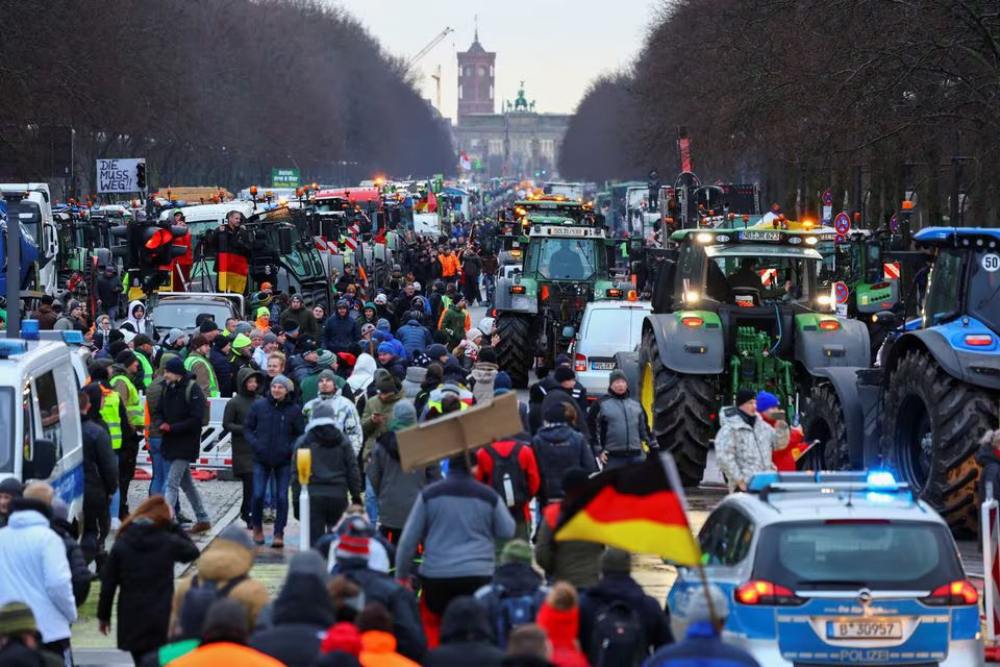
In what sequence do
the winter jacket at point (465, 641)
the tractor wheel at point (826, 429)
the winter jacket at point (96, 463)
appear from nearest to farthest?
the winter jacket at point (465, 641) → the winter jacket at point (96, 463) → the tractor wheel at point (826, 429)

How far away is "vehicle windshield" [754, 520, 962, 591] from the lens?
10.6 metres

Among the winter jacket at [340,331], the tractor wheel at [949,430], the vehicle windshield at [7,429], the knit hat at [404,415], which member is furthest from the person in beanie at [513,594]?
the winter jacket at [340,331]

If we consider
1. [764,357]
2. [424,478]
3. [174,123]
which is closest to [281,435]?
[424,478]

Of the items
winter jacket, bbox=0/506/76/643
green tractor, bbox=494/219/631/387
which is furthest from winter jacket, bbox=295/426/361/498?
green tractor, bbox=494/219/631/387

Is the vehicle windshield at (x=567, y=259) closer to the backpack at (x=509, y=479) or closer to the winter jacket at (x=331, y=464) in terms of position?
the winter jacket at (x=331, y=464)

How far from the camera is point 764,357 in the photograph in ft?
67.3

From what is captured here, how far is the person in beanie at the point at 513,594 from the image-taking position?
9844mm

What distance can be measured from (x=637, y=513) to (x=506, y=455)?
3911mm

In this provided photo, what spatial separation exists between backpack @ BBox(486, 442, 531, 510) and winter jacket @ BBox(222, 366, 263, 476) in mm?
4638

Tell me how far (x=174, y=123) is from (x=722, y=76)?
30815mm

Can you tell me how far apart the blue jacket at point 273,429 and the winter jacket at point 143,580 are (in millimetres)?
5722

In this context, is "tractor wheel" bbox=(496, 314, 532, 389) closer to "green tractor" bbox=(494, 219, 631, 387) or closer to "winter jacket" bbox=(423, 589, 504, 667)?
"green tractor" bbox=(494, 219, 631, 387)

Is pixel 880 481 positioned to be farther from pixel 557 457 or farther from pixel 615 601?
pixel 557 457

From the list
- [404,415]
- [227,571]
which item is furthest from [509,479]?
[227,571]
